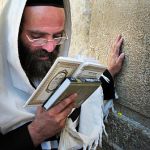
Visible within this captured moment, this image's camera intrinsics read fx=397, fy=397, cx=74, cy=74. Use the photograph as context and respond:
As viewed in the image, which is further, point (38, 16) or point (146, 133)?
point (146, 133)

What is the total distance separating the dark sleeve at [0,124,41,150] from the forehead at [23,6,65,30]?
57 centimetres

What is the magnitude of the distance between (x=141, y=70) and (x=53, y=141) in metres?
0.85

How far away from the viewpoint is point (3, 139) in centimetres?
215

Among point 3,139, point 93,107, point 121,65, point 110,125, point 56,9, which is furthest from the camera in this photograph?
point 110,125

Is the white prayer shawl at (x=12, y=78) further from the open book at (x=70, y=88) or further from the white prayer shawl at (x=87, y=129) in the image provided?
the open book at (x=70, y=88)

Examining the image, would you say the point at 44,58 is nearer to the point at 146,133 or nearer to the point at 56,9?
the point at 56,9

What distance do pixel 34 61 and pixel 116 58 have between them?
2.93ft

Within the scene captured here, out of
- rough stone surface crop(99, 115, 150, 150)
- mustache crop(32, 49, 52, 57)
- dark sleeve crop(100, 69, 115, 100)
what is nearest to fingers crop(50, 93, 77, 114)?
mustache crop(32, 49, 52, 57)

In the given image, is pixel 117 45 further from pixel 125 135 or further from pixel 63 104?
pixel 63 104

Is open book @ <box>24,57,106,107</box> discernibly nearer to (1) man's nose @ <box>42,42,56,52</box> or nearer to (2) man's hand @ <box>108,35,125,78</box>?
(1) man's nose @ <box>42,42,56,52</box>

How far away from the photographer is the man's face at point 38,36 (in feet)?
7.26

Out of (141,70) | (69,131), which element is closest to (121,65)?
(141,70)

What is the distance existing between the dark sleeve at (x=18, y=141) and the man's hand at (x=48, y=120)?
1.0 inches

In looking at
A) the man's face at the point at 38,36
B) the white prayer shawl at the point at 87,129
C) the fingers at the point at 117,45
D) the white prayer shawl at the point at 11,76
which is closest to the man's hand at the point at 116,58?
the fingers at the point at 117,45
